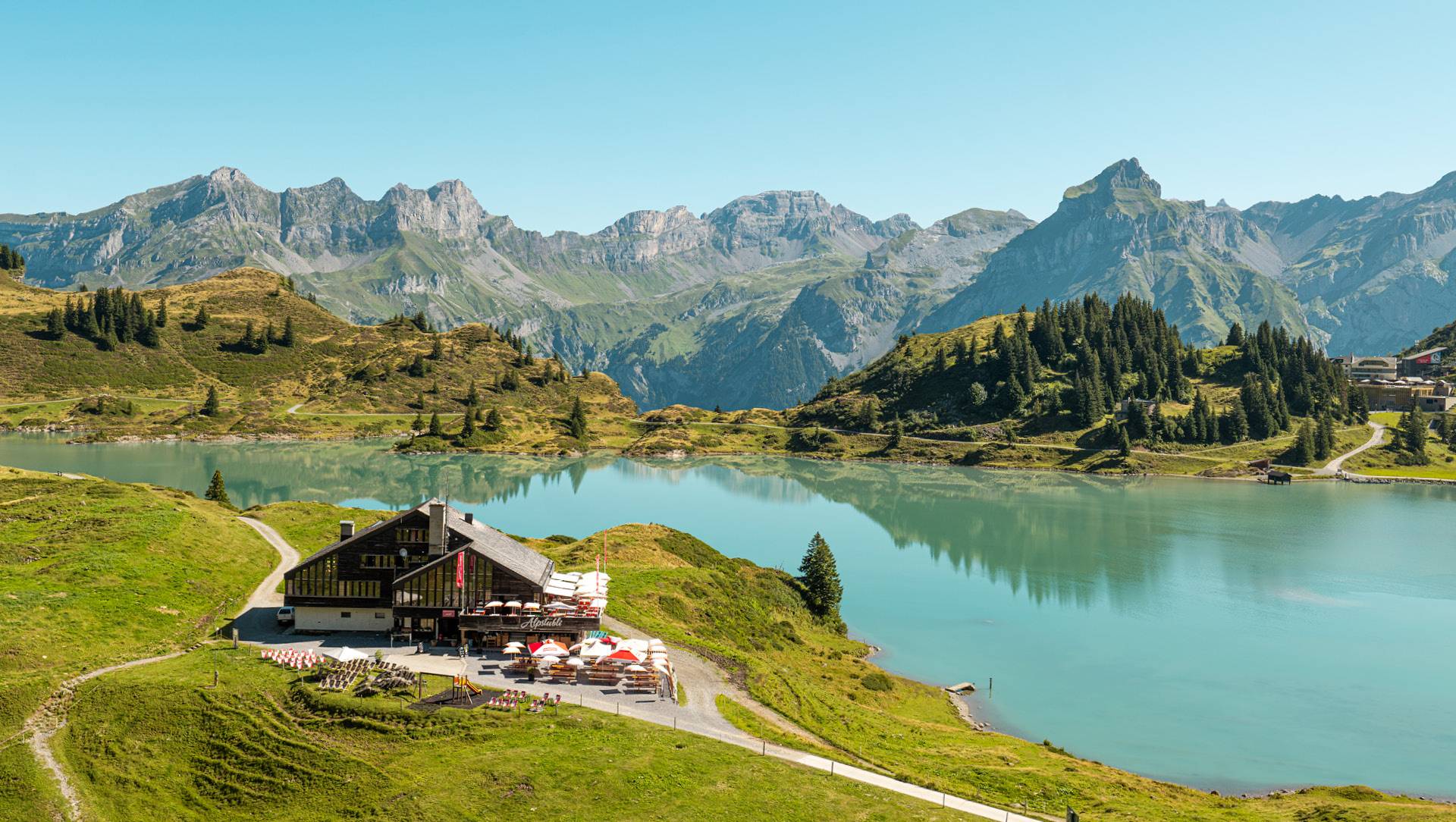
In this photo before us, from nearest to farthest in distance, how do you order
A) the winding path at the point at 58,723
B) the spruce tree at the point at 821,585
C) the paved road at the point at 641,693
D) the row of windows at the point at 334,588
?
the winding path at the point at 58,723 → the paved road at the point at 641,693 → the row of windows at the point at 334,588 → the spruce tree at the point at 821,585

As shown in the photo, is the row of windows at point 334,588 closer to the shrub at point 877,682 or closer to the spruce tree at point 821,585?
the shrub at point 877,682

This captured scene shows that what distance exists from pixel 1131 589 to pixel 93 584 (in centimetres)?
9499

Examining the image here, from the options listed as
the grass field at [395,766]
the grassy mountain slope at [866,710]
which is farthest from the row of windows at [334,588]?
the grassy mountain slope at [866,710]

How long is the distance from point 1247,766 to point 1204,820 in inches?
676

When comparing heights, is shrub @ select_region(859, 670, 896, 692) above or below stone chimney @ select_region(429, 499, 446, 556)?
below

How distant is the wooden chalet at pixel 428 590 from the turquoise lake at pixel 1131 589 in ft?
104

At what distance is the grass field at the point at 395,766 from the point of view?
34438 millimetres

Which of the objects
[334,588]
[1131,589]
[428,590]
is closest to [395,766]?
[428,590]

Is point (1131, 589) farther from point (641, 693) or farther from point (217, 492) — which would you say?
point (217, 492)

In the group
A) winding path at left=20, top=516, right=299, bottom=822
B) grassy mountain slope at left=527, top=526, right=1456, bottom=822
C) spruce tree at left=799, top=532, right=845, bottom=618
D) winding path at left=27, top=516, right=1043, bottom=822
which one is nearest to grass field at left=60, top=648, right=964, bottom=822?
winding path at left=20, top=516, right=299, bottom=822

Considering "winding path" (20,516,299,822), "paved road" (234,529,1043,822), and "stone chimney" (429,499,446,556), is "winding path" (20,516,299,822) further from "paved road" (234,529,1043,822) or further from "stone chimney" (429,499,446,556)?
"stone chimney" (429,499,446,556)

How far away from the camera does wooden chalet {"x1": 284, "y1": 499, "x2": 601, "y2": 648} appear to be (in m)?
52.9

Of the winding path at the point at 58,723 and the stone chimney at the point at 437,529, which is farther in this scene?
the stone chimney at the point at 437,529

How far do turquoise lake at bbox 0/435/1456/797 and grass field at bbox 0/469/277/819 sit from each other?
1969 inches
